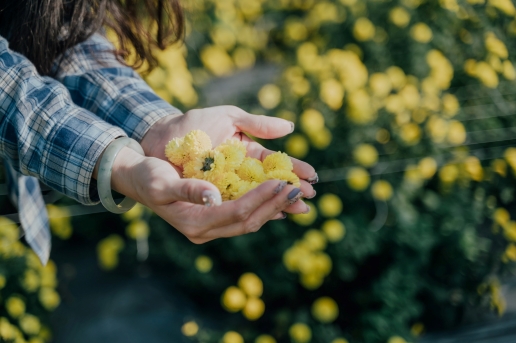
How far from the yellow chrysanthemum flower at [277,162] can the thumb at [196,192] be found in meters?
0.24

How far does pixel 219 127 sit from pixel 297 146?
0.73 meters

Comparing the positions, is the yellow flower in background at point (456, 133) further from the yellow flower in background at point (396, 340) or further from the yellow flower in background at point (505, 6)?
the yellow flower in background at point (396, 340)

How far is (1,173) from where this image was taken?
1.90 m

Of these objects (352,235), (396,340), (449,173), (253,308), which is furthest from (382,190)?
(253,308)

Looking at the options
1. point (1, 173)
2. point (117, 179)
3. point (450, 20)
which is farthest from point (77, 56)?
point (450, 20)

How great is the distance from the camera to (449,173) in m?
1.85

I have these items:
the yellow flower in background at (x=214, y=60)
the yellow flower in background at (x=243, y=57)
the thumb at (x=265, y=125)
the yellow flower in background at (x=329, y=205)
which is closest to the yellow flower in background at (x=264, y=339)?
the yellow flower in background at (x=329, y=205)

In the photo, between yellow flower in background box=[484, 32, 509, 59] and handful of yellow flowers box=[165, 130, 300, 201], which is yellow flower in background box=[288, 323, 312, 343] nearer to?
handful of yellow flowers box=[165, 130, 300, 201]

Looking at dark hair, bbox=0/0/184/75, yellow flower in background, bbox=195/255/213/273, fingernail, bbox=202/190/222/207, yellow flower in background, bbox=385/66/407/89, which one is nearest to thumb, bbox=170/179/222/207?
fingernail, bbox=202/190/222/207

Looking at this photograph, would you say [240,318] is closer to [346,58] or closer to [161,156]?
[161,156]

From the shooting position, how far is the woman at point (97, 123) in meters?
0.87

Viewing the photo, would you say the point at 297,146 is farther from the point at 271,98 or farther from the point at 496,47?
the point at 496,47

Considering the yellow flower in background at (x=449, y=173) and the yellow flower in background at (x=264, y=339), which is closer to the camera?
the yellow flower in background at (x=264, y=339)

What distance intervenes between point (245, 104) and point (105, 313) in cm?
109
